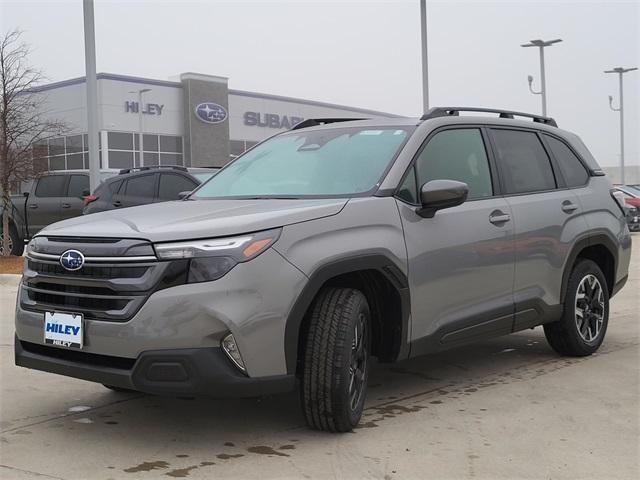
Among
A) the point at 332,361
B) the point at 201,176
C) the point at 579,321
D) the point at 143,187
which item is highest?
the point at 201,176

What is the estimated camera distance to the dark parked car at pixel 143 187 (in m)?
11.7

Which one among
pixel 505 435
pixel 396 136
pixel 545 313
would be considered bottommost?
pixel 505 435

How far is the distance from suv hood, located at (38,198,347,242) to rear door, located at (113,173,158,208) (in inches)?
300

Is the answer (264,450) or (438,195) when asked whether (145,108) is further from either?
(264,450)

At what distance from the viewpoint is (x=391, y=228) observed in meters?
4.28

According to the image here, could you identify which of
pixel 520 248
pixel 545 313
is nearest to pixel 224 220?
pixel 520 248

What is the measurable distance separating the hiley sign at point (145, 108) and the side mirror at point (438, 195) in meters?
43.6

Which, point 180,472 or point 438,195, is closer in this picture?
point 180,472

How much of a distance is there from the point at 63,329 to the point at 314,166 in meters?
1.83

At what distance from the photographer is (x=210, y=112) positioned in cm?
4953

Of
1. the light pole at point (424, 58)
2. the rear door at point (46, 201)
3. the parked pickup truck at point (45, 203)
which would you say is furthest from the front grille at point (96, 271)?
the light pole at point (424, 58)

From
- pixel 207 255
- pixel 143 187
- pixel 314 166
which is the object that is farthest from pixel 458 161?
pixel 143 187

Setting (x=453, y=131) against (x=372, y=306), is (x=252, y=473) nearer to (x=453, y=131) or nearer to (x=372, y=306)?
(x=372, y=306)

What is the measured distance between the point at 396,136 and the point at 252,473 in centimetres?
228
